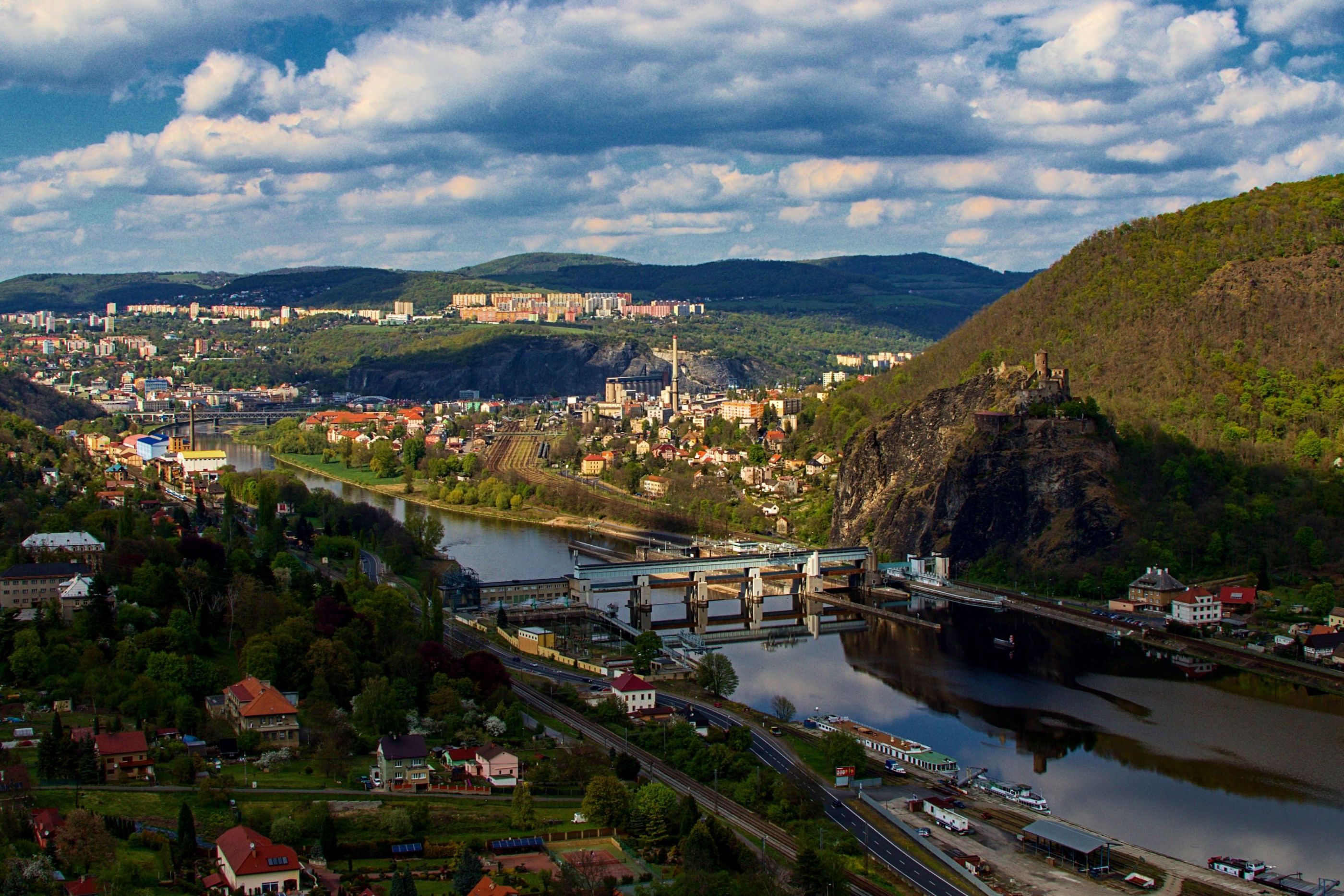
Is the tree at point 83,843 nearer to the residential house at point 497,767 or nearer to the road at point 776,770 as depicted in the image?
the residential house at point 497,767

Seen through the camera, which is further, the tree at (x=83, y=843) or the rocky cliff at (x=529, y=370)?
the rocky cliff at (x=529, y=370)

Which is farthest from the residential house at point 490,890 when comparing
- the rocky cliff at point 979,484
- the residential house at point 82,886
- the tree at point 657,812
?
the rocky cliff at point 979,484

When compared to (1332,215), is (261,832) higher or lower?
lower

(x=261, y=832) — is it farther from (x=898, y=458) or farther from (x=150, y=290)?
(x=150, y=290)

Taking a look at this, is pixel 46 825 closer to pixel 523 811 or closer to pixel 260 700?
pixel 260 700

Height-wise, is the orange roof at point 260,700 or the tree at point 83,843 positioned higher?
the orange roof at point 260,700

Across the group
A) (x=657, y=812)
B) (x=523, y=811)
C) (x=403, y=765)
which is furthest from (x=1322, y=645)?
(x=403, y=765)

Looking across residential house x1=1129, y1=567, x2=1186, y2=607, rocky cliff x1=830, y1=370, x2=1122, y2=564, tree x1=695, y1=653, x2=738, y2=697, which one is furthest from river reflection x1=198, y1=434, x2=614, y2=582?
residential house x1=1129, y1=567, x2=1186, y2=607

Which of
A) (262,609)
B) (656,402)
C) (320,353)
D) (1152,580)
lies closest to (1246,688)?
(1152,580)
